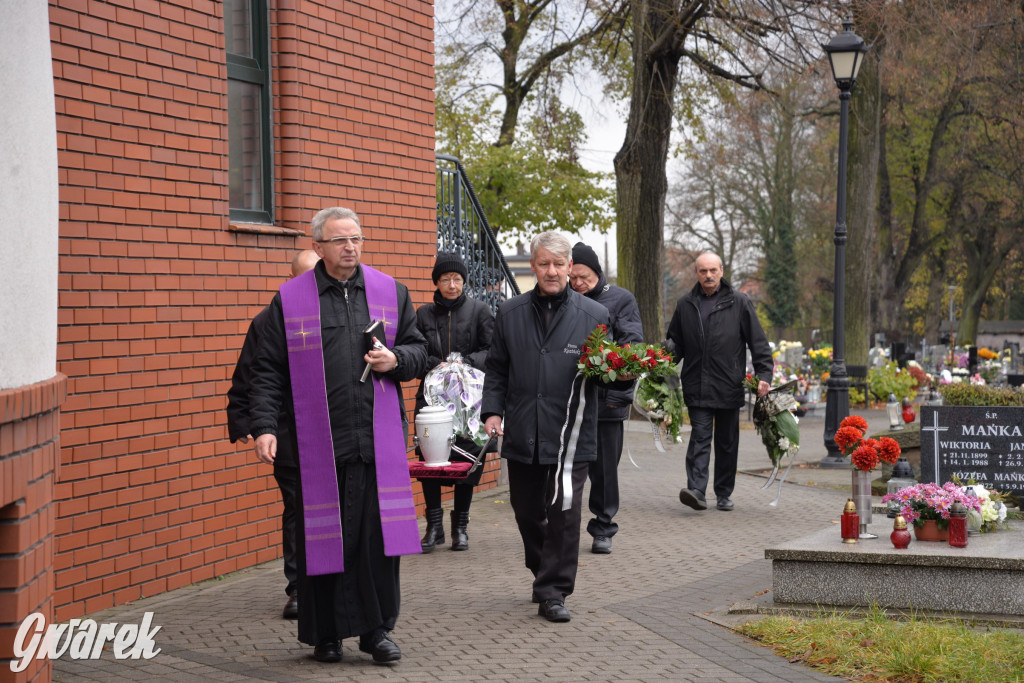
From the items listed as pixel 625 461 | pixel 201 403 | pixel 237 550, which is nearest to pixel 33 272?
pixel 201 403

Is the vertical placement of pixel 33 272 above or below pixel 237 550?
above

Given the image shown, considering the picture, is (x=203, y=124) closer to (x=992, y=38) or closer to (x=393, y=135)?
(x=393, y=135)

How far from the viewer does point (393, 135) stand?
9.41 m

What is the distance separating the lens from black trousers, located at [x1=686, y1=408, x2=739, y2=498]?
10.0 metres

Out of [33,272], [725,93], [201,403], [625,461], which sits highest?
[725,93]

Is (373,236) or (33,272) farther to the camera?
(373,236)

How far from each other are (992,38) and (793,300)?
118ft

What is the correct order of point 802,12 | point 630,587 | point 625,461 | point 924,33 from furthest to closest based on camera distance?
point 924,33
point 802,12
point 625,461
point 630,587

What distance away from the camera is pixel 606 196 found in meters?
27.9

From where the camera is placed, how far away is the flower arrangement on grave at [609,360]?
6.31 metres

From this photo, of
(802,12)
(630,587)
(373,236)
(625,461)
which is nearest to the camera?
(630,587)

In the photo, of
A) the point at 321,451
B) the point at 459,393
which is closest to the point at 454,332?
the point at 459,393

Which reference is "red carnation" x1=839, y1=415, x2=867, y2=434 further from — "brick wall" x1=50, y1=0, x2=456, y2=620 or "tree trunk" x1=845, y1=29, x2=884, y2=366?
"tree trunk" x1=845, y1=29, x2=884, y2=366

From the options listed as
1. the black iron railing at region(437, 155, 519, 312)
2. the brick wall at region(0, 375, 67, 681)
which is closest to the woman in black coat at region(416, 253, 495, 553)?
the black iron railing at region(437, 155, 519, 312)
